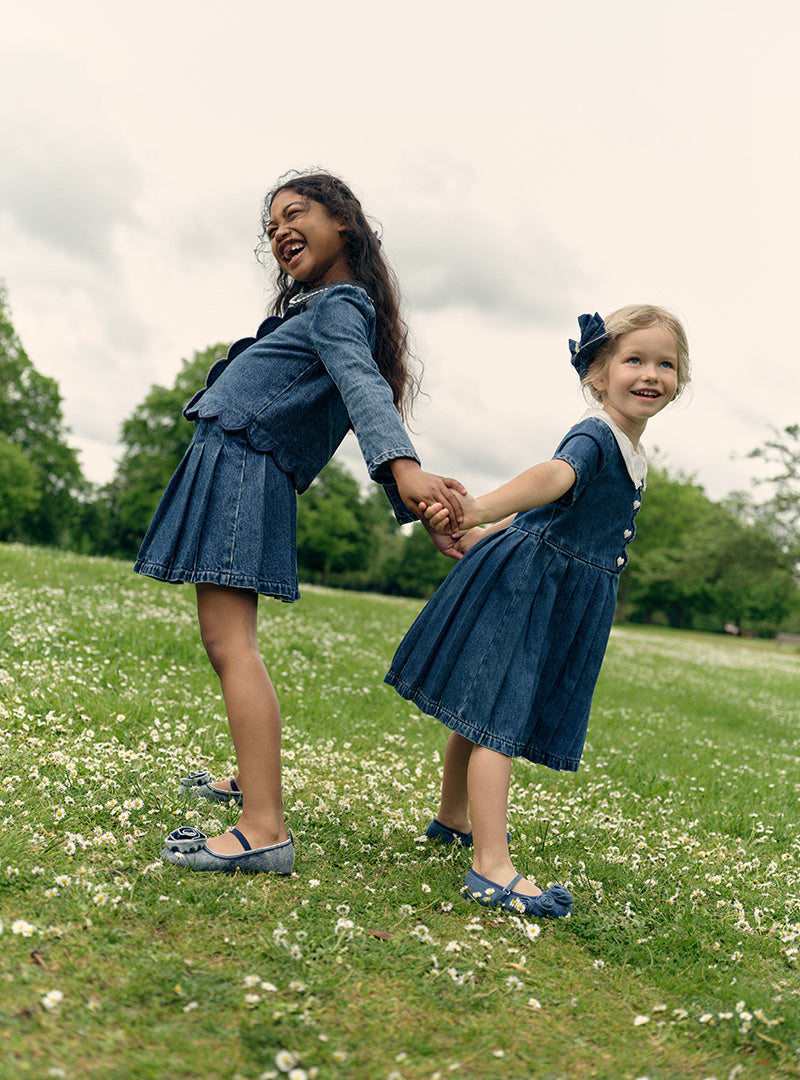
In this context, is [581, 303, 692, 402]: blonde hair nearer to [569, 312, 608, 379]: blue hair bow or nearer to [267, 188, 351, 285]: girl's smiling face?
[569, 312, 608, 379]: blue hair bow

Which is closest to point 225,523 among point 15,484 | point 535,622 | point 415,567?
point 535,622

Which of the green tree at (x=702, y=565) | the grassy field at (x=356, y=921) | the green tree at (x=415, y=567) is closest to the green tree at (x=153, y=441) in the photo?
the green tree at (x=702, y=565)

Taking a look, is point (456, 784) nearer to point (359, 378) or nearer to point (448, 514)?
point (448, 514)

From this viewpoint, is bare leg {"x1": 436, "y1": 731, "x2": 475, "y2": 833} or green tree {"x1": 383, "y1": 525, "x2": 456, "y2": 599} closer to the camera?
bare leg {"x1": 436, "y1": 731, "x2": 475, "y2": 833}

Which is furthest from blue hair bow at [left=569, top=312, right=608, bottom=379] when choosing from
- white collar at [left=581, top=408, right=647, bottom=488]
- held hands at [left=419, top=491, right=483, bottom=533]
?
held hands at [left=419, top=491, right=483, bottom=533]

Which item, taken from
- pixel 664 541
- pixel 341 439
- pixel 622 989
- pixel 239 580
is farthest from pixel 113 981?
pixel 664 541

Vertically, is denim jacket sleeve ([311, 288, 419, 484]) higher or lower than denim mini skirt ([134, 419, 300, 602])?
higher

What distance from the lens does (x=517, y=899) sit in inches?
124

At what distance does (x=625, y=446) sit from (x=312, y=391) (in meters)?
1.36

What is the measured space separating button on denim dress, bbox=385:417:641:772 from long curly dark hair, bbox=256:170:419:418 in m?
0.80

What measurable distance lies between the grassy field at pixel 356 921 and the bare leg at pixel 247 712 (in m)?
0.18

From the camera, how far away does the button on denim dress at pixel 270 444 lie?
10.1 feet

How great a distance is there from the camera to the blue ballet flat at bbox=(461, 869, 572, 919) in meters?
3.13

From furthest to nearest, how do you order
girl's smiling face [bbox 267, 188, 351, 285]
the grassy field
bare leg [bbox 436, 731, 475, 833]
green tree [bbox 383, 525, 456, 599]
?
green tree [bbox 383, 525, 456, 599], bare leg [bbox 436, 731, 475, 833], girl's smiling face [bbox 267, 188, 351, 285], the grassy field
